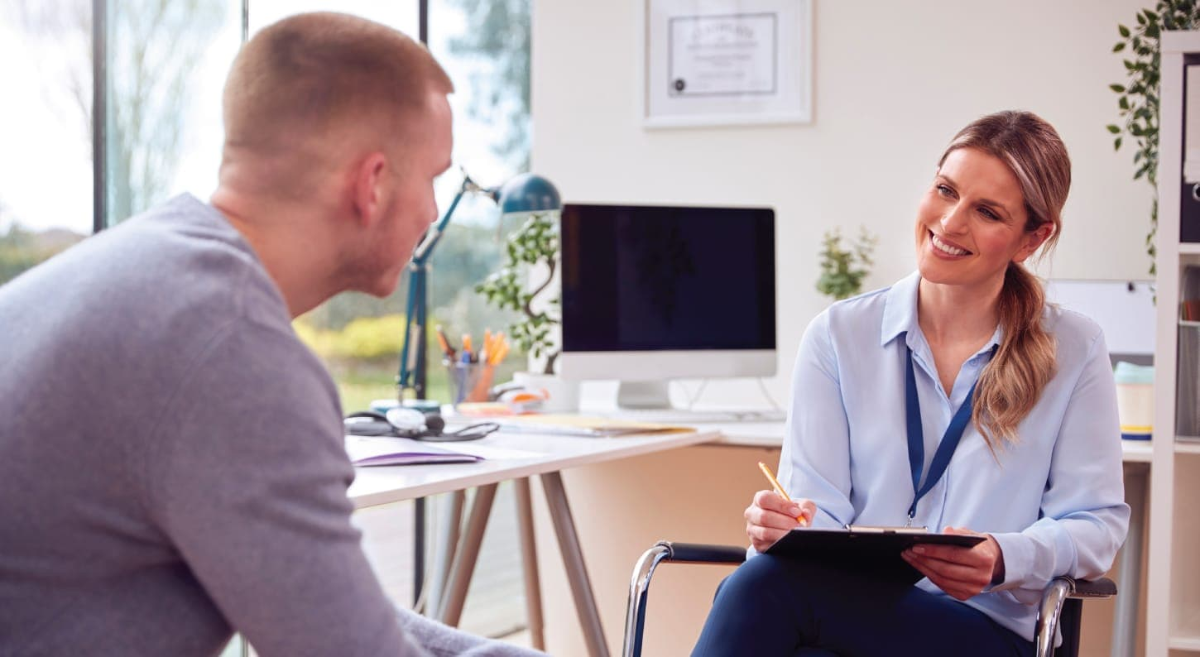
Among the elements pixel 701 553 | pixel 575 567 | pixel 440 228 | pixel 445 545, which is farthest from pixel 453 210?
pixel 701 553

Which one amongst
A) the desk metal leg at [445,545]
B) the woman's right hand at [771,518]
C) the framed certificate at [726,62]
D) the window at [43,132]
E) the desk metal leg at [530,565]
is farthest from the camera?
the framed certificate at [726,62]

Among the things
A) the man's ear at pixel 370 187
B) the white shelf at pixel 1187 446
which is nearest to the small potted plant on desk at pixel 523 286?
the white shelf at pixel 1187 446

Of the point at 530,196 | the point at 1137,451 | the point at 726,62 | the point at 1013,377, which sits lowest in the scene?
the point at 1137,451

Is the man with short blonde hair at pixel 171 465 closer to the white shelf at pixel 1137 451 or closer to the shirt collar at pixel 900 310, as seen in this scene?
the shirt collar at pixel 900 310

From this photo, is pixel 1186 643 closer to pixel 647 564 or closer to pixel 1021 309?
pixel 1021 309

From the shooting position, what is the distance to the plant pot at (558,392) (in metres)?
3.00

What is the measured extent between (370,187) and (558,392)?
81.6 inches

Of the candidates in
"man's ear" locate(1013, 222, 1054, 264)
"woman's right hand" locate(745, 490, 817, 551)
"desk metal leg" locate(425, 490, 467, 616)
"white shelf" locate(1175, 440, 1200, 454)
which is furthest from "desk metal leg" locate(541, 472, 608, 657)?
"white shelf" locate(1175, 440, 1200, 454)

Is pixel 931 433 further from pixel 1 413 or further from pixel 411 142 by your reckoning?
pixel 1 413

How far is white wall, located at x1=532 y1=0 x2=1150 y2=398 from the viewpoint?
2998 millimetres

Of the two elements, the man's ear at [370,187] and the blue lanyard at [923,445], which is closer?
the man's ear at [370,187]

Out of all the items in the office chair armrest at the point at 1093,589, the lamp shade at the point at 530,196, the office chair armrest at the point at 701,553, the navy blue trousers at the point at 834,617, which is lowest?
the navy blue trousers at the point at 834,617

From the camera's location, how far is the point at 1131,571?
2496 millimetres

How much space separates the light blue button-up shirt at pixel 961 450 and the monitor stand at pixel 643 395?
3.78 ft
